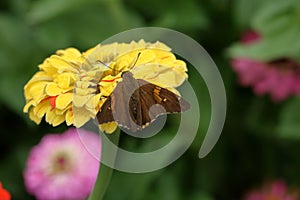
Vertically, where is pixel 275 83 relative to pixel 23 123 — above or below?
above

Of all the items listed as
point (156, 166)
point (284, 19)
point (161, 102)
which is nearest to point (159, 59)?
point (161, 102)

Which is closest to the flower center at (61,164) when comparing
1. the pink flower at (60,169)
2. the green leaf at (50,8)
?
the pink flower at (60,169)

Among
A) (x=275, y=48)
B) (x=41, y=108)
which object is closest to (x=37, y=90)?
(x=41, y=108)

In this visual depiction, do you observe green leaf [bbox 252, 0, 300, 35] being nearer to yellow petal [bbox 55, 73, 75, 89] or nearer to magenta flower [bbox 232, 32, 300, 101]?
magenta flower [bbox 232, 32, 300, 101]

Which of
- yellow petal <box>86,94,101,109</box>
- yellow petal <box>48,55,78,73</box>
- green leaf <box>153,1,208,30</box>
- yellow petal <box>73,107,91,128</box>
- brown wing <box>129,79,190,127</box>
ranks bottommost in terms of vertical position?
yellow petal <box>73,107,91,128</box>

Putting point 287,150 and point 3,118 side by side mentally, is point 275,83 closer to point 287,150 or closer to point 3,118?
point 287,150

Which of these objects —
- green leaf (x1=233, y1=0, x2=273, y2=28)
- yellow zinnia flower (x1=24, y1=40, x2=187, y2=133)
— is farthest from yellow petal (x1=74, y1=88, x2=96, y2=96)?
green leaf (x1=233, y1=0, x2=273, y2=28)
